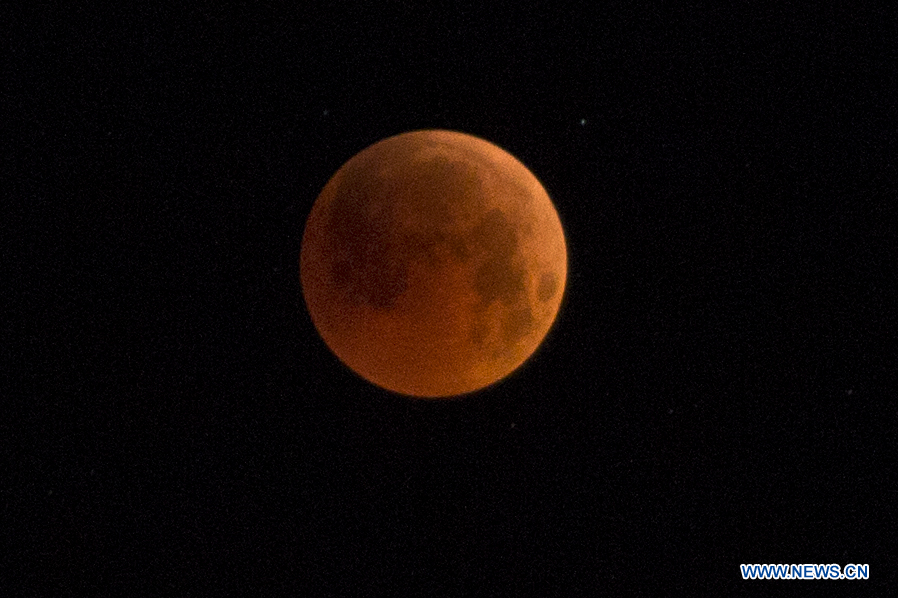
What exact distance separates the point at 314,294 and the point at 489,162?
318 centimetres

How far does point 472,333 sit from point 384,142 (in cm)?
321

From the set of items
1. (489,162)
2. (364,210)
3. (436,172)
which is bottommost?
(364,210)

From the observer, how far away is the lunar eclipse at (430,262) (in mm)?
8906

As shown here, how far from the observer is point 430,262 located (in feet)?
29.0

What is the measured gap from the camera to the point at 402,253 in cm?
884

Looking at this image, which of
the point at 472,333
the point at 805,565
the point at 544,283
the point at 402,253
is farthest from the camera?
the point at 805,565

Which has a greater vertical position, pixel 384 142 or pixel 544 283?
pixel 384 142

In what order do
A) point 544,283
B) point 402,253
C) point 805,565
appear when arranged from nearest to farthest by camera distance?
point 402,253 → point 544,283 → point 805,565

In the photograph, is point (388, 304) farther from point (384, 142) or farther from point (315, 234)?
point (384, 142)

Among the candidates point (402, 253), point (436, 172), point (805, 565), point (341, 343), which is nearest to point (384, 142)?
point (436, 172)

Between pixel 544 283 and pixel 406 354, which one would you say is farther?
pixel 544 283

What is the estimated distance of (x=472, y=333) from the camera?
9.45m

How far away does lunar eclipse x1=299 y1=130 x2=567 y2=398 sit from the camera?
8.91 m

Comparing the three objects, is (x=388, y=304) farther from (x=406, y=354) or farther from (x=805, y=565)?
(x=805, y=565)
